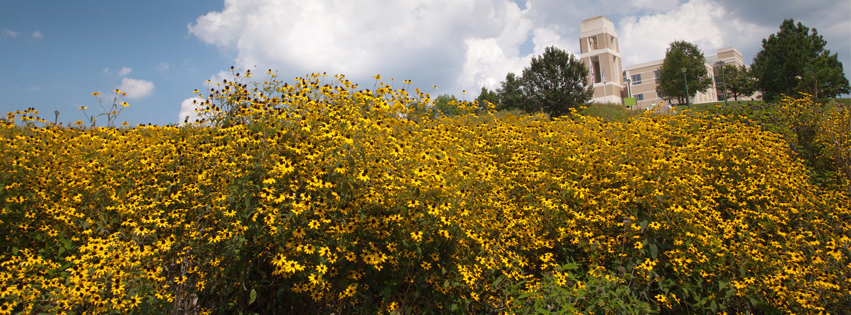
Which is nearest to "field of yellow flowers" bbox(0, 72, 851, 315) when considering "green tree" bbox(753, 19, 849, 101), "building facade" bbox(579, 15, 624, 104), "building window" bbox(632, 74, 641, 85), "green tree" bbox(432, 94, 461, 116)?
"green tree" bbox(432, 94, 461, 116)

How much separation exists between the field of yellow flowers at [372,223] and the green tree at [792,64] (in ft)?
118

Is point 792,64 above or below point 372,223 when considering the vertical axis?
above

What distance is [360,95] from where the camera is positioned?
3.90 m

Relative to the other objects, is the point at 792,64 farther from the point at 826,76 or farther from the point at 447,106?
the point at 447,106

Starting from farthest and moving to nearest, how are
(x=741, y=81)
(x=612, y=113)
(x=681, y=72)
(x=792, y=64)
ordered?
(x=741, y=81) < (x=681, y=72) < (x=792, y=64) < (x=612, y=113)

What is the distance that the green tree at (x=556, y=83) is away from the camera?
95.6ft

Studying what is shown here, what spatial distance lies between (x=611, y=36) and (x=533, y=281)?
201 feet

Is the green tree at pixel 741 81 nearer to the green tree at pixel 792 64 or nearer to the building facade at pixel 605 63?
the green tree at pixel 792 64

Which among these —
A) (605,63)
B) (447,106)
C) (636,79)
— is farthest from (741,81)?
(447,106)

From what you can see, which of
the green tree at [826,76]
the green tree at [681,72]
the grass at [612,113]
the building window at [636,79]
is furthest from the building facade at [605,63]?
the grass at [612,113]

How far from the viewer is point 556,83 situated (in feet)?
97.5

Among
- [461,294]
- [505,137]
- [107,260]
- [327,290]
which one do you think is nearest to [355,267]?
[327,290]

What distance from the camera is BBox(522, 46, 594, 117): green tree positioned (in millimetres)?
29125

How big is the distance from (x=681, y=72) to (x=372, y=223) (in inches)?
1679
